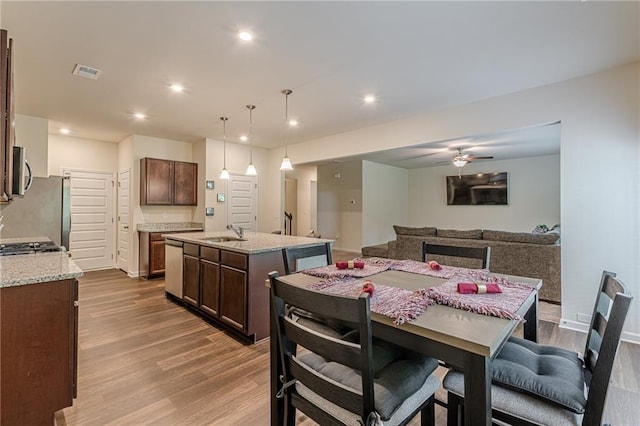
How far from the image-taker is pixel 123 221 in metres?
5.96

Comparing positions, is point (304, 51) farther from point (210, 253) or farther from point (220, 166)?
point (220, 166)

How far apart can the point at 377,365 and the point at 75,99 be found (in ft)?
15.4

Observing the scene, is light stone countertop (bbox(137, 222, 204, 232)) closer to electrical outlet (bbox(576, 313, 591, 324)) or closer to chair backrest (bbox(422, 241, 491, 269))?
chair backrest (bbox(422, 241, 491, 269))

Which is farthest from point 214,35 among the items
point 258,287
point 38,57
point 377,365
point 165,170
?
point 165,170

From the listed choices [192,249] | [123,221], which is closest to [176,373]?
[192,249]

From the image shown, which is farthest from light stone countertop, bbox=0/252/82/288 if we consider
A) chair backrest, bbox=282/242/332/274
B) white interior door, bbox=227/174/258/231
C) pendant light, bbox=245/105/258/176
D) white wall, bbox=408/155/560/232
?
white wall, bbox=408/155/560/232

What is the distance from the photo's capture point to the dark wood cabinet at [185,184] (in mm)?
5832

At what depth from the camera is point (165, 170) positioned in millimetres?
5664

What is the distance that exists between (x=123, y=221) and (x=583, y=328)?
732 cm

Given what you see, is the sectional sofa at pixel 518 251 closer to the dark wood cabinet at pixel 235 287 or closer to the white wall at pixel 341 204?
the dark wood cabinet at pixel 235 287

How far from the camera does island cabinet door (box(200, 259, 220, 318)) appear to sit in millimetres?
3232

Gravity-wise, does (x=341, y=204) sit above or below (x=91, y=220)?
above

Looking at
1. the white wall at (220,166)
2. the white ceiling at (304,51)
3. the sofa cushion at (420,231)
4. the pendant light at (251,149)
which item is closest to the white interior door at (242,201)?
the white wall at (220,166)

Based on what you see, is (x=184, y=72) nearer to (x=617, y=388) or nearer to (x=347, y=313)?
(x=347, y=313)
